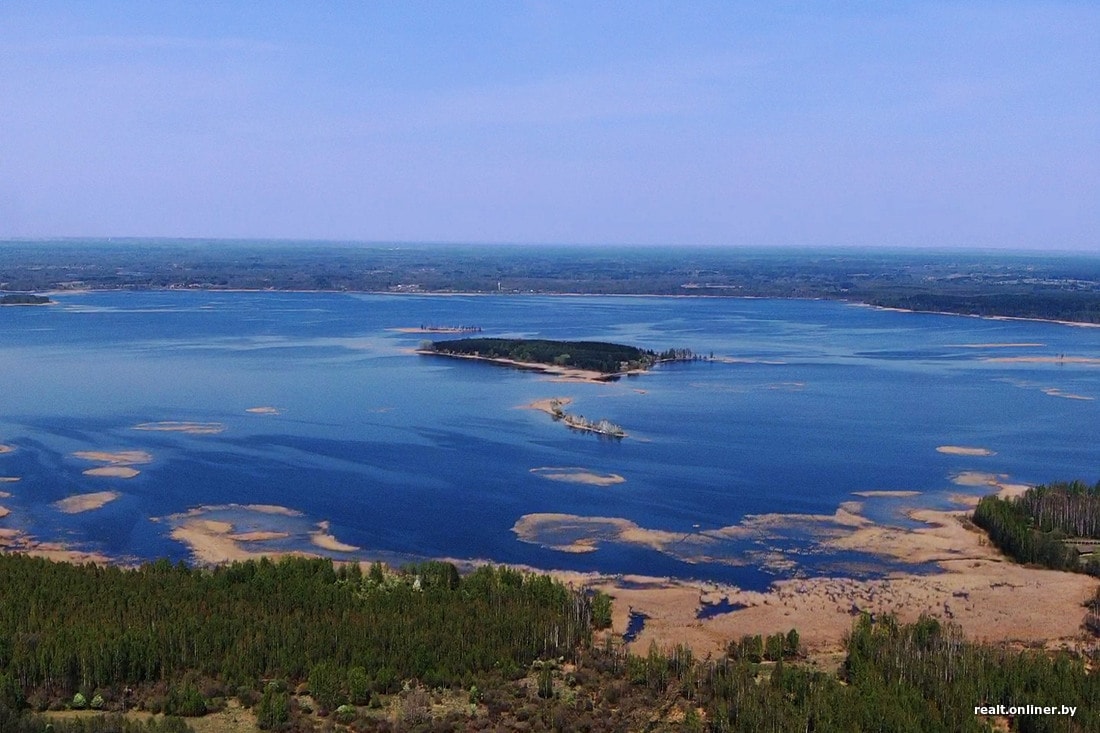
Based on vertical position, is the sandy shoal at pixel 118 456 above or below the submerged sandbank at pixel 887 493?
below

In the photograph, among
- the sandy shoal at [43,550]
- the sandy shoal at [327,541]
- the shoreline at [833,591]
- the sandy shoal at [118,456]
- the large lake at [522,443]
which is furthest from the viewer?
the sandy shoal at [118,456]

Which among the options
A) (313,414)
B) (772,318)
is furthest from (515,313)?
(313,414)

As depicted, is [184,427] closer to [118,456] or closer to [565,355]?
[118,456]

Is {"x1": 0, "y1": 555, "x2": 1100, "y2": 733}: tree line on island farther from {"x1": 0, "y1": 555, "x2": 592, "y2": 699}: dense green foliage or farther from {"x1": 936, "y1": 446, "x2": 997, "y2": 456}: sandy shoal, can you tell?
{"x1": 936, "y1": 446, "x2": 997, "y2": 456}: sandy shoal

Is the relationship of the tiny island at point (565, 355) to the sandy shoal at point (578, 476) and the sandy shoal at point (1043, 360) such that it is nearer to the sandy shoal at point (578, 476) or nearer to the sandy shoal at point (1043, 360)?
the sandy shoal at point (1043, 360)

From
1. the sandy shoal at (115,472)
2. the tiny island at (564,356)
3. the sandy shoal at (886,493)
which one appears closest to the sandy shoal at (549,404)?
the tiny island at (564,356)

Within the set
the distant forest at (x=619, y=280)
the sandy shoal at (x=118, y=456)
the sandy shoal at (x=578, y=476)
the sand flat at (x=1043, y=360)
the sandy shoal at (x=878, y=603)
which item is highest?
the distant forest at (x=619, y=280)

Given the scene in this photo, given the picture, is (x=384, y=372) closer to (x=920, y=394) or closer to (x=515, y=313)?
(x=920, y=394)
